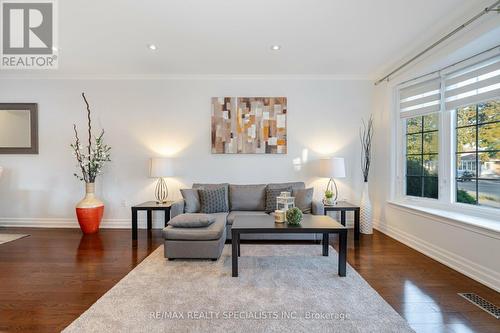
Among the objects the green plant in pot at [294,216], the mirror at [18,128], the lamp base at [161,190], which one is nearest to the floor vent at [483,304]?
the green plant in pot at [294,216]

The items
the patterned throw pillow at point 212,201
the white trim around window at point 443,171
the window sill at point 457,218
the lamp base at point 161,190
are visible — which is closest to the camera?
the window sill at point 457,218

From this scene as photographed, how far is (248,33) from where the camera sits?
330 cm

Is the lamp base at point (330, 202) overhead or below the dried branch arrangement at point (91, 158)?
below

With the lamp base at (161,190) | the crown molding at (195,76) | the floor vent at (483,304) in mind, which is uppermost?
the crown molding at (195,76)

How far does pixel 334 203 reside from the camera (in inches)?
173

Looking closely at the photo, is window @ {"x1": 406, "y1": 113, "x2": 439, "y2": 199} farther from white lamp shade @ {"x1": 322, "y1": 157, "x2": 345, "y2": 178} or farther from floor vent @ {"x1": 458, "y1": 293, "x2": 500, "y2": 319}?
floor vent @ {"x1": 458, "y1": 293, "x2": 500, "y2": 319}

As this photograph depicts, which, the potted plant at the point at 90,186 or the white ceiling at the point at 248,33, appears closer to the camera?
the white ceiling at the point at 248,33

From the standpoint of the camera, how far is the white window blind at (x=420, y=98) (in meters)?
3.61

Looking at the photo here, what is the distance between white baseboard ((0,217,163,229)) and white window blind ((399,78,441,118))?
15.1ft

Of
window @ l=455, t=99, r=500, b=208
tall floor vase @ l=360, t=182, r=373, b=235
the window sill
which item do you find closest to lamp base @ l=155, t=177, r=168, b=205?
tall floor vase @ l=360, t=182, r=373, b=235

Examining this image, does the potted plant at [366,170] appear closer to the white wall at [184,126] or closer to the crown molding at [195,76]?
the white wall at [184,126]

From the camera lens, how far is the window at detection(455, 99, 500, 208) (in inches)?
116

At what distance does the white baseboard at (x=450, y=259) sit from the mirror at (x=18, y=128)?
6455 mm

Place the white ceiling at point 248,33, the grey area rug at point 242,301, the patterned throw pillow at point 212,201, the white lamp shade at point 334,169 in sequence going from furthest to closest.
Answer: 1. the white lamp shade at point 334,169
2. the patterned throw pillow at point 212,201
3. the white ceiling at point 248,33
4. the grey area rug at point 242,301
